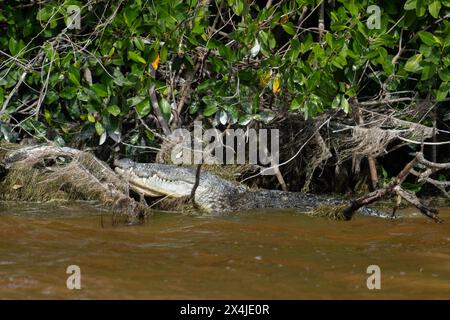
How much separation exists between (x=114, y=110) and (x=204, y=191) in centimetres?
103

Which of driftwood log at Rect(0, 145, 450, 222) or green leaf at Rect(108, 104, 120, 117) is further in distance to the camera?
green leaf at Rect(108, 104, 120, 117)

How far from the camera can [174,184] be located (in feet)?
21.4

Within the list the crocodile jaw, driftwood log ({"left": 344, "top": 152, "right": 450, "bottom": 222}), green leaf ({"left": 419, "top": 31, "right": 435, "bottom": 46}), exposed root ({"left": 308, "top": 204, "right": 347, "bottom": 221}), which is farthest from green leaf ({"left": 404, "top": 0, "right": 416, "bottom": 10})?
the crocodile jaw

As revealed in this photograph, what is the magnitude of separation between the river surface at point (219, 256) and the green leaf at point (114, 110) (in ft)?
2.55

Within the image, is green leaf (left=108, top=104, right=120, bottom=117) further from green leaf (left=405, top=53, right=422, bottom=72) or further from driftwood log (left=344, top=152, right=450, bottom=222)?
green leaf (left=405, top=53, right=422, bottom=72)

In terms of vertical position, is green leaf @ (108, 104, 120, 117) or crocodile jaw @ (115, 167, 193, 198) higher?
green leaf @ (108, 104, 120, 117)

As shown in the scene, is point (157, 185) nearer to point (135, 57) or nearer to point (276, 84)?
point (135, 57)

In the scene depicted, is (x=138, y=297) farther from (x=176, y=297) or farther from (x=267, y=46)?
(x=267, y=46)

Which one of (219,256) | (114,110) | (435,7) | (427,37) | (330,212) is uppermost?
(435,7)

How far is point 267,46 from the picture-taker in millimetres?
5953

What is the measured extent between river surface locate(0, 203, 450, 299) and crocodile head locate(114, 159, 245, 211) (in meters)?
0.37

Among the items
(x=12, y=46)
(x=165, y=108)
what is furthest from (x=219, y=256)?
(x=12, y=46)

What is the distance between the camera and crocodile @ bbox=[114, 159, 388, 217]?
639 cm
